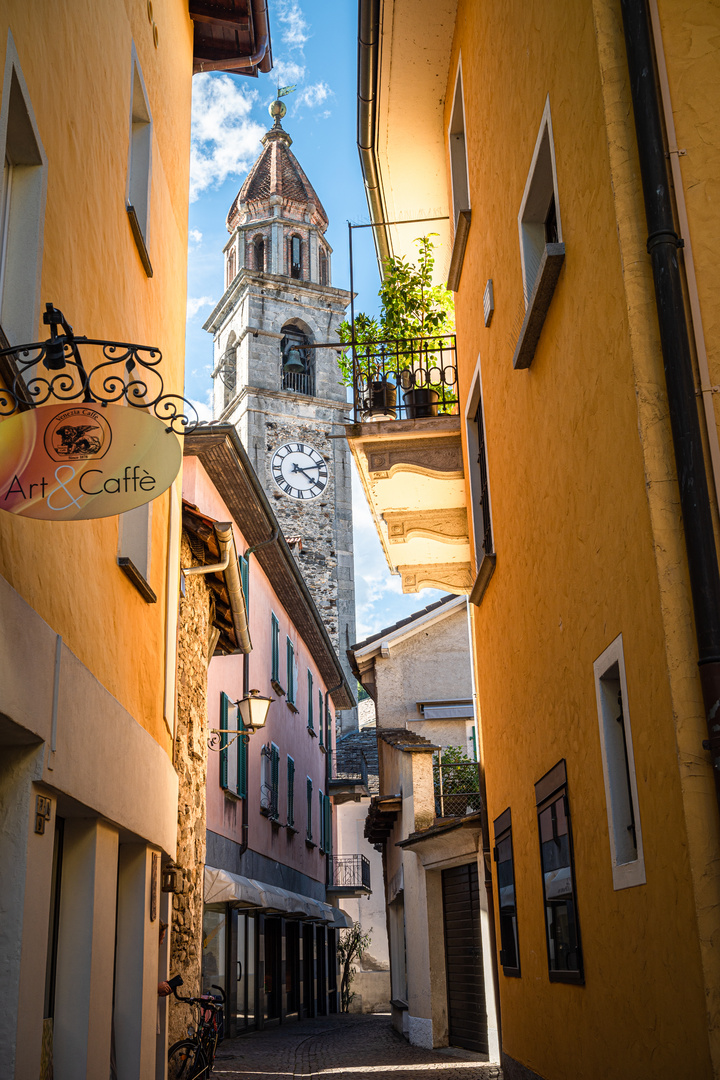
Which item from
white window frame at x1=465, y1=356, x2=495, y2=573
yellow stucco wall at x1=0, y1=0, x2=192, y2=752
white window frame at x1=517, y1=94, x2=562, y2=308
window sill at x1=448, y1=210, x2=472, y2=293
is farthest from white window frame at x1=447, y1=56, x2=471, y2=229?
white window frame at x1=517, y1=94, x2=562, y2=308

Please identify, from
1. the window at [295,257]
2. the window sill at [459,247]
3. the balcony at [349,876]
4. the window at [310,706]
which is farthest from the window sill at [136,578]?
the window at [295,257]

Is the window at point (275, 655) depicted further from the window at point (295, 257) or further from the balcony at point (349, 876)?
the window at point (295, 257)

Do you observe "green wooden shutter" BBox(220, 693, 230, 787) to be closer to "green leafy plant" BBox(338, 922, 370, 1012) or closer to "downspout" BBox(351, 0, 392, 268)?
"downspout" BBox(351, 0, 392, 268)

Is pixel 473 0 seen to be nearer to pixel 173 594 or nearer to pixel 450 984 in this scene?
pixel 173 594

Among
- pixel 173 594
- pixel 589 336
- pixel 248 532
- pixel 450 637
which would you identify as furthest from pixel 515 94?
pixel 450 637

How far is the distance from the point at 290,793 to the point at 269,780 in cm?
272

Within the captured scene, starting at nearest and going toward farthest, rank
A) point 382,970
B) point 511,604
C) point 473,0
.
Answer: point 511,604 → point 473,0 → point 382,970

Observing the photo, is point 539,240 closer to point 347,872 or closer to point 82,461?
point 82,461

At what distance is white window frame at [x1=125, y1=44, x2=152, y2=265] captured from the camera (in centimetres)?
800

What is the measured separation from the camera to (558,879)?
18.9 ft

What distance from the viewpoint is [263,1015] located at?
19.9 meters

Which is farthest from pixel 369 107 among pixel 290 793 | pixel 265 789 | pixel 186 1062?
pixel 290 793

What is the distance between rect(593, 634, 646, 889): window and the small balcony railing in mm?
6819

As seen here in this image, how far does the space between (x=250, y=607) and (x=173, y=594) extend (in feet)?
35.8
